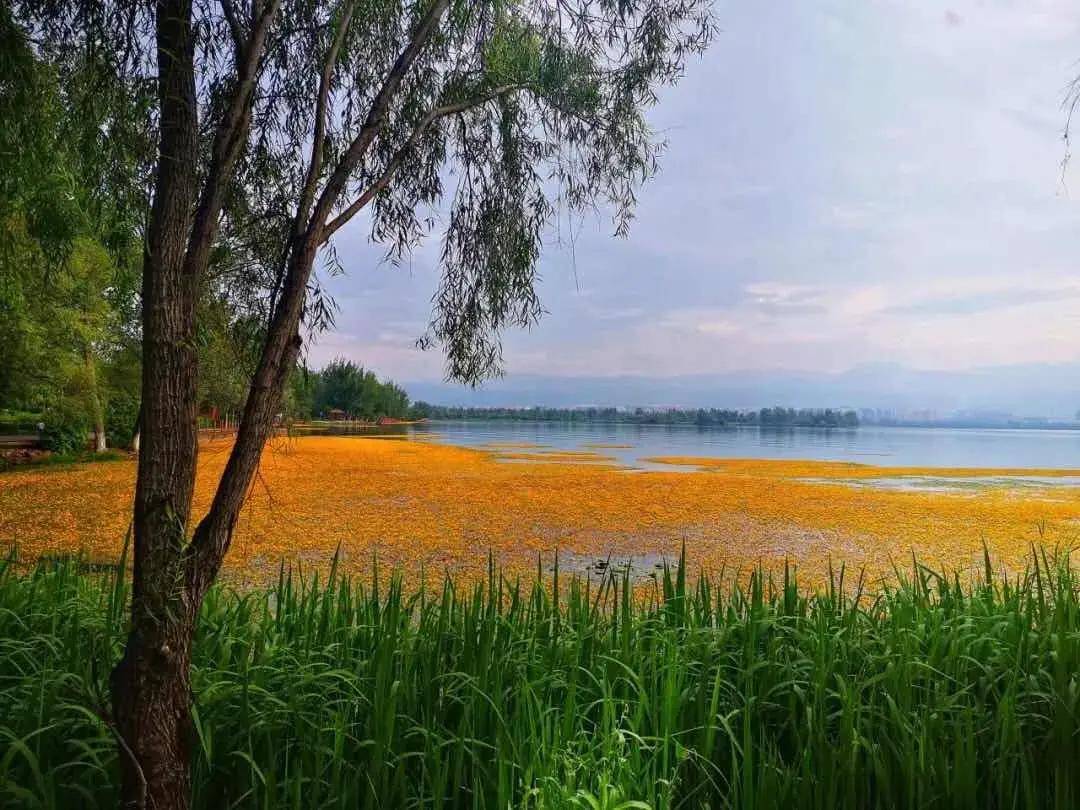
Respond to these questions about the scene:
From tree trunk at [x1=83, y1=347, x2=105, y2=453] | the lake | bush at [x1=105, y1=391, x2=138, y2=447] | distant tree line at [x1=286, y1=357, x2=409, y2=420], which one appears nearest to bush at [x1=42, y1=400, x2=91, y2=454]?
tree trunk at [x1=83, y1=347, x2=105, y2=453]

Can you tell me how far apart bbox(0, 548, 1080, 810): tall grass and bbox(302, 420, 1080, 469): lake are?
32.4 ft

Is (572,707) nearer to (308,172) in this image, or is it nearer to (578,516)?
(308,172)

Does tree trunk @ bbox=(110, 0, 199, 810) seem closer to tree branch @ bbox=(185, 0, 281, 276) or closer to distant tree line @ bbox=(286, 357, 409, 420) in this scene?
tree branch @ bbox=(185, 0, 281, 276)

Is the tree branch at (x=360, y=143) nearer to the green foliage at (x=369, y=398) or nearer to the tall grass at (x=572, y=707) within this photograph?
the tall grass at (x=572, y=707)

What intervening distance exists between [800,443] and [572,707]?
739 inches

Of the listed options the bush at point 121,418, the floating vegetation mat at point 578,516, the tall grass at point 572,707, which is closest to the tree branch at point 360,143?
the tall grass at point 572,707

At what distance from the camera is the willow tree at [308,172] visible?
1137 mm

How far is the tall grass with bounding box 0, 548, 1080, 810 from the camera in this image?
127cm

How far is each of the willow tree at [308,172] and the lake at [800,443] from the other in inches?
384

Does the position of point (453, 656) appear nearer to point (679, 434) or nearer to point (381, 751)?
point (381, 751)

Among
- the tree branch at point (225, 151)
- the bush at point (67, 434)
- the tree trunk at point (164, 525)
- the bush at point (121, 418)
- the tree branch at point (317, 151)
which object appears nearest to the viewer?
the tree trunk at point (164, 525)

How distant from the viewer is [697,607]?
7.16 feet

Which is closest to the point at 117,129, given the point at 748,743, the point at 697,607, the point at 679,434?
the point at 748,743

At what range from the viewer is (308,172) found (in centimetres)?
146
